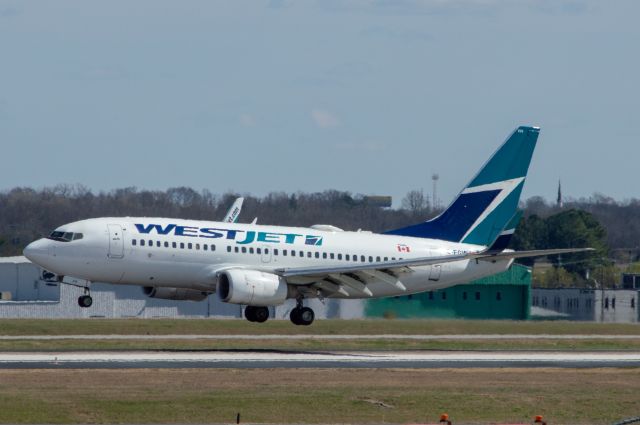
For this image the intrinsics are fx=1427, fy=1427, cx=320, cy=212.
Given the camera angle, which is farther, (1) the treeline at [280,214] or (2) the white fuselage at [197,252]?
(1) the treeline at [280,214]

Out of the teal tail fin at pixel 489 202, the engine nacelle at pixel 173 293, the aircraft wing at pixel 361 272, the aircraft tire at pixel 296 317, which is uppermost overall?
the teal tail fin at pixel 489 202

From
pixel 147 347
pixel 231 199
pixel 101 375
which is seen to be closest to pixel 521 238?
pixel 231 199

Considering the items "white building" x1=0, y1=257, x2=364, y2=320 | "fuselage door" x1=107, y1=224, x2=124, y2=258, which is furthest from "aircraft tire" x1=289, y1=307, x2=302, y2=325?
"white building" x1=0, y1=257, x2=364, y2=320

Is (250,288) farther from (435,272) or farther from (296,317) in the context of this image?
(435,272)

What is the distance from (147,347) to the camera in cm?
5297

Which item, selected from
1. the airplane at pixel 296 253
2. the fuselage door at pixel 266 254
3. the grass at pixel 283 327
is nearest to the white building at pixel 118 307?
the grass at pixel 283 327

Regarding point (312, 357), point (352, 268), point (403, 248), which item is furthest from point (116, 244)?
point (403, 248)

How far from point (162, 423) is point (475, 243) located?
3116cm

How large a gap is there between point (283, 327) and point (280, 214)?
71.0 meters

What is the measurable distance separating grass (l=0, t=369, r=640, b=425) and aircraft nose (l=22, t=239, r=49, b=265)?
12.9 meters

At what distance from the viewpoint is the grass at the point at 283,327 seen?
63500 mm

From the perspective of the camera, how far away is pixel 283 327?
6456cm

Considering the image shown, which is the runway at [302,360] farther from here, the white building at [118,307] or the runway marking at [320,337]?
the white building at [118,307]

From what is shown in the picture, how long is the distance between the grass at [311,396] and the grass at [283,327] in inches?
826
